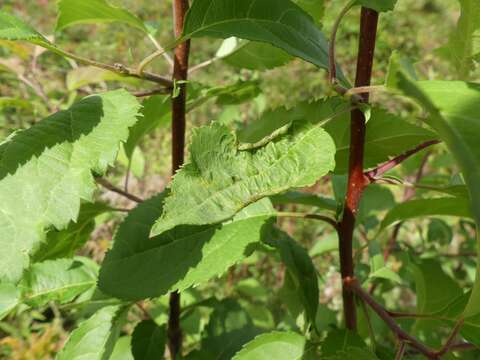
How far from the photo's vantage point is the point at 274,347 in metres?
0.81

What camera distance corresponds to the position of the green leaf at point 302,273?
2.84 ft

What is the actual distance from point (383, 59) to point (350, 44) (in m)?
0.38

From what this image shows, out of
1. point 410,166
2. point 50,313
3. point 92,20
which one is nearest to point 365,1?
point 92,20

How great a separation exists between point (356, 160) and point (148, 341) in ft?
1.88

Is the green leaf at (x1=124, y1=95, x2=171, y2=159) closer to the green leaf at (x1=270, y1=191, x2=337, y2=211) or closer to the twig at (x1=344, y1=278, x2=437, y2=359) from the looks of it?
the green leaf at (x1=270, y1=191, x2=337, y2=211)

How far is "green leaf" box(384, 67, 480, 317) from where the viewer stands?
1.30 ft

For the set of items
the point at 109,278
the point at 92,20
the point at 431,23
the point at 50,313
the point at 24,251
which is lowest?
the point at 50,313

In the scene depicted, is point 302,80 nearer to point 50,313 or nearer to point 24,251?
point 50,313

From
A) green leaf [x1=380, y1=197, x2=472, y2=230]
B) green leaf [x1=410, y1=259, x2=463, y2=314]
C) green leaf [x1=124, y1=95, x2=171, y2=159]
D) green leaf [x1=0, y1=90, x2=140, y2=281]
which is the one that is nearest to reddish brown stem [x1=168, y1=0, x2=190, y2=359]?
green leaf [x1=124, y1=95, x2=171, y2=159]

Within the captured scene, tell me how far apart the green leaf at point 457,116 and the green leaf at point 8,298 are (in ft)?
2.55

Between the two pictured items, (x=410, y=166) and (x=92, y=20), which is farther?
(x=410, y=166)

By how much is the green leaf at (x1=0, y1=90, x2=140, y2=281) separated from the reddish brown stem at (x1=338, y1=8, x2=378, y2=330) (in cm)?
31

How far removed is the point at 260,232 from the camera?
2.52 feet

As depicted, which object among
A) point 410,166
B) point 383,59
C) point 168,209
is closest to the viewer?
point 168,209
